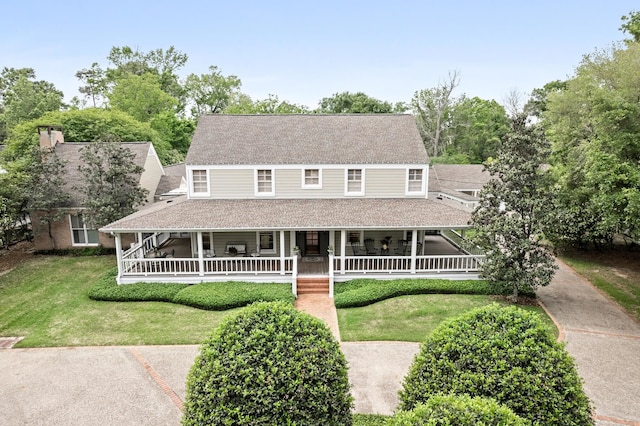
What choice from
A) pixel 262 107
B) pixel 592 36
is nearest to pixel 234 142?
pixel 592 36

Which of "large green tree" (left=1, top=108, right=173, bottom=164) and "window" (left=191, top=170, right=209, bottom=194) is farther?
"large green tree" (left=1, top=108, right=173, bottom=164)

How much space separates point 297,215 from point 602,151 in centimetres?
1192

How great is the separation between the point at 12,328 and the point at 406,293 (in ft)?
46.8

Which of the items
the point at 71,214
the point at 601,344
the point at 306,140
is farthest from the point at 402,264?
the point at 71,214

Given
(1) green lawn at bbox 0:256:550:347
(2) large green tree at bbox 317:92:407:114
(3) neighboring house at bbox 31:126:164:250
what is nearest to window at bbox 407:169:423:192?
(1) green lawn at bbox 0:256:550:347

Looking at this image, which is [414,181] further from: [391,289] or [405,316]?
[405,316]

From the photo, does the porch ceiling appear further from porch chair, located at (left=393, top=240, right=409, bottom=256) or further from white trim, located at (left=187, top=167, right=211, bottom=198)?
porch chair, located at (left=393, top=240, right=409, bottom=256)

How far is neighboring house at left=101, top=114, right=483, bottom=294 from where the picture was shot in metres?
A: 15.7

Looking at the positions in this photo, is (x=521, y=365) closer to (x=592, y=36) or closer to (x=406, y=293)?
(x=406, y=293)

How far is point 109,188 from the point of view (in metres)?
19.3

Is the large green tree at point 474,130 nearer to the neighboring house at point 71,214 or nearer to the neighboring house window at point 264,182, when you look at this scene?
the neighboring house window at point 264,182

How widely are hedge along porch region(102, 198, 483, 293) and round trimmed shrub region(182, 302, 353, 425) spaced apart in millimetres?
9671

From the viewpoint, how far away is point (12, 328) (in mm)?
12375

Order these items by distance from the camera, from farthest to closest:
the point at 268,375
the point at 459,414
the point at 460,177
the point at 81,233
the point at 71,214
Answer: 1. the point at 460,177
2. the point at 81,233
3. the point at 71,214
4. the point at 268,375
5. the point at 459,414
